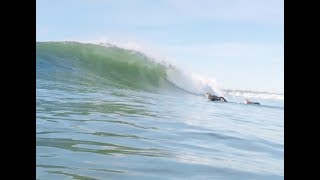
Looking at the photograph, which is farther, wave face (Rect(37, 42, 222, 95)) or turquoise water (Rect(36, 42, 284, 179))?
wave face (Rect(37, 42, 222, 95))

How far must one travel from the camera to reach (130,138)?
4.79m

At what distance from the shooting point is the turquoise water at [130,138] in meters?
3.04

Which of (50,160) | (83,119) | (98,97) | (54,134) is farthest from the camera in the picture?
(98,97)

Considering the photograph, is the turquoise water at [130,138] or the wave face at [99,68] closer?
the turquoise water at [130,138]

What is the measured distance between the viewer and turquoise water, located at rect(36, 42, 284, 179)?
3044 mm

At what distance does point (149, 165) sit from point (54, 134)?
5.11ft

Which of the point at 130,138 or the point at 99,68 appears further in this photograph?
the point at 99,68
